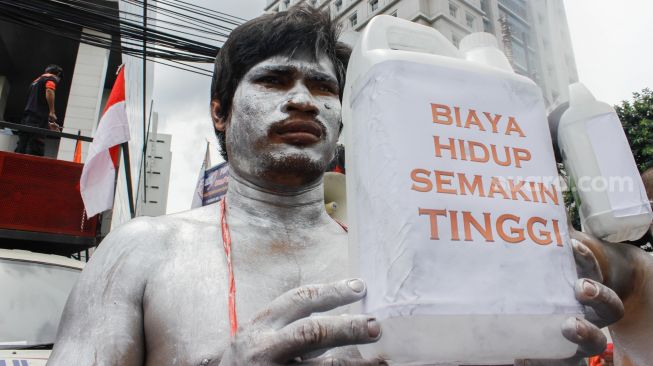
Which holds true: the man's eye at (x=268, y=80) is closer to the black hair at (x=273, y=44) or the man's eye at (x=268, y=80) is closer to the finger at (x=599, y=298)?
the black hair at (x=273, y=44)

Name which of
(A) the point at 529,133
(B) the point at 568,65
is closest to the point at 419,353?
(A) the point at 529,133

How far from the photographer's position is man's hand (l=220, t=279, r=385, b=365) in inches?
33.8

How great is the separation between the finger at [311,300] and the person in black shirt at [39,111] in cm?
813

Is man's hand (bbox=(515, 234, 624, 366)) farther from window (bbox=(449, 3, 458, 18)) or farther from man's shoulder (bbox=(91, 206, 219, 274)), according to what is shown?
window (bbox=(449, 3, 458, 18))

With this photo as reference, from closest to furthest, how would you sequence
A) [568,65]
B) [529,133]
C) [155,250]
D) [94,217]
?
1. [529,133]
2. [155,250]
3. [568,65]
4. [94,217]

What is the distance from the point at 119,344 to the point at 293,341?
0.55 meters

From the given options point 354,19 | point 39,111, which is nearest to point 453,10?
point 39,111

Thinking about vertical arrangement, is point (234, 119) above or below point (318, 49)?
below

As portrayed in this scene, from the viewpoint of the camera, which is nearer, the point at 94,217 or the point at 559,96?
the point at 559,96

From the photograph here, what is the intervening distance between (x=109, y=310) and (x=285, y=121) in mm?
734

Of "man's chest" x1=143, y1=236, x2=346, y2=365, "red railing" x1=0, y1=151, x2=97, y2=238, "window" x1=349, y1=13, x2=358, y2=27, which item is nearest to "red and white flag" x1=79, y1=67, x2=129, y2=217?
"red railing" x1=0, y1=151, x2=97, y2=238

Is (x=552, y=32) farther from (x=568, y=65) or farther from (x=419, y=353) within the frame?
(x=419, y=353)

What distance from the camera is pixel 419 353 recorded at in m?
0.93

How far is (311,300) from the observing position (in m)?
0.90
